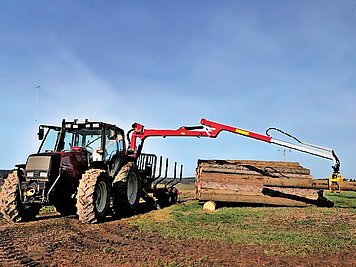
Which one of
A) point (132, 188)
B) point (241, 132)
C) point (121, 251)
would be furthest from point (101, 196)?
point (241, 132)

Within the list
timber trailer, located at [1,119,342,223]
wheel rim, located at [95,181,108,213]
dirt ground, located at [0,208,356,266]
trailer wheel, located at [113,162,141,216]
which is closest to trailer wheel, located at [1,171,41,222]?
timber trailer, located at [1,119,342,223]

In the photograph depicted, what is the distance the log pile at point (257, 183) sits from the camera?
16.3 m

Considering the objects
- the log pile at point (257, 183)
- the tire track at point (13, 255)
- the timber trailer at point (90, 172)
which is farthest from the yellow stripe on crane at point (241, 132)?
the tire track at point (13, 255)

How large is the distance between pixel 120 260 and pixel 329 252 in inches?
155

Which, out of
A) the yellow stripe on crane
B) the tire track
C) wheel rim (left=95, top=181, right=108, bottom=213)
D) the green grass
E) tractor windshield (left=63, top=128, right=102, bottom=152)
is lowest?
the tire track

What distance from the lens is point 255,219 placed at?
12.8 meters

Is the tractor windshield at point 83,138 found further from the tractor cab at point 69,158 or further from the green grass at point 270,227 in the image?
the green grass at point 270,227

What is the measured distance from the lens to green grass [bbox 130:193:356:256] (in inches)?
347

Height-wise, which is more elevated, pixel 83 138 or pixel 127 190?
pixel 83 138

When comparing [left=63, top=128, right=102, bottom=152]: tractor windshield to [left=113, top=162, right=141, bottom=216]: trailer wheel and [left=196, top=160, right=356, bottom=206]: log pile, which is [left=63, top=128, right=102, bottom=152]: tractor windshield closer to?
[left=113, top=162, right=141, bottom=216]: trailer wheel

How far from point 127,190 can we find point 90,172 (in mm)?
2402

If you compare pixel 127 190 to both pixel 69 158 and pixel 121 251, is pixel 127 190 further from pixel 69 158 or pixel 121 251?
pixel 121 251

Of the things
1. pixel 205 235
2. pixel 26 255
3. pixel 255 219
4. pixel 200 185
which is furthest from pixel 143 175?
pixel 26 255

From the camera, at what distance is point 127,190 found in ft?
46.6
